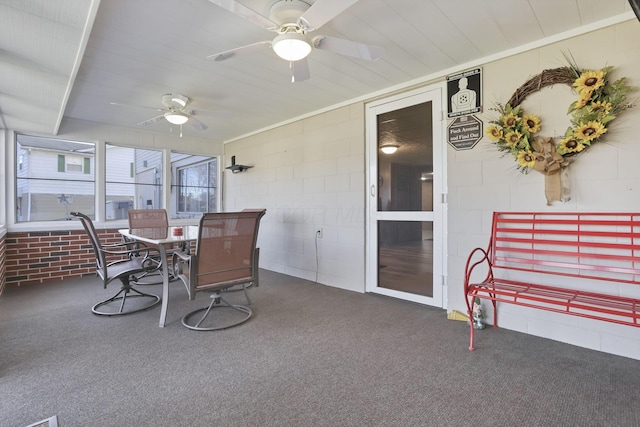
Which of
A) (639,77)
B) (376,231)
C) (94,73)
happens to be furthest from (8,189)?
(639,77)

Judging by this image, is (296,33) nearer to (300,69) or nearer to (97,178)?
(300,69)

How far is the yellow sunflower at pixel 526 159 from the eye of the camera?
7.97ft

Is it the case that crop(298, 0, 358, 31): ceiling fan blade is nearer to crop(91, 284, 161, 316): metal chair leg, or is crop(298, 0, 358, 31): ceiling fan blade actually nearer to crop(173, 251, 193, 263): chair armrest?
crop(173, 251, 193, 263): chair armrest

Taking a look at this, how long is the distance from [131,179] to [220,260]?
11.9 ft

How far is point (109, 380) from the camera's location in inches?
74.4

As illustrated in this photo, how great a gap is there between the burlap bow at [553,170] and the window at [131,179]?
18.1 feet

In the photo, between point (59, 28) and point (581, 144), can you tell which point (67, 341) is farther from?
point (581, 144)

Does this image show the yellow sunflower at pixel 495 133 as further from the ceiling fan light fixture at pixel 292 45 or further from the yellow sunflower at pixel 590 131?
the ceiling fan light fixture at pixel 292 45

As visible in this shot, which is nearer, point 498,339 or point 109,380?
point 109,380

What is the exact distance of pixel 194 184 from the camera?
19.9ft

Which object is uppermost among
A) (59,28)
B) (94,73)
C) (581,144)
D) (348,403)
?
(94,73)

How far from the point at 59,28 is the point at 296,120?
303 centimetres

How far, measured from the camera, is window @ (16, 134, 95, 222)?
4.34 metres

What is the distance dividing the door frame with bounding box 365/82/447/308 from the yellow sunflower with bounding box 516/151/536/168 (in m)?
0.71
